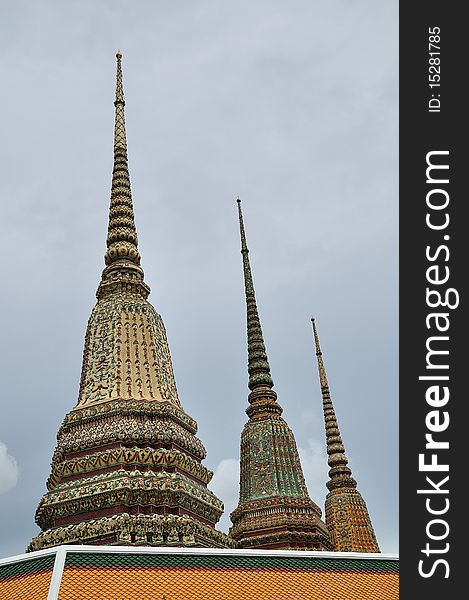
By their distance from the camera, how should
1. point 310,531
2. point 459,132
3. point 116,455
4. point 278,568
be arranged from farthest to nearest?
point 310,531
point 116,455
point 278,568
point 459,132

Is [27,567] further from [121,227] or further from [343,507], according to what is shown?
[343,507]

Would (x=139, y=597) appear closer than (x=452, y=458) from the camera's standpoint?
No

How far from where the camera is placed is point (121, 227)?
14516mm

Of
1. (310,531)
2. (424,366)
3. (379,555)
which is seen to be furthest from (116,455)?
(310,531)

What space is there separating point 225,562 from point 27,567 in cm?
233

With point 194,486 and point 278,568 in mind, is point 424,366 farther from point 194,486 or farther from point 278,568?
point 194,486

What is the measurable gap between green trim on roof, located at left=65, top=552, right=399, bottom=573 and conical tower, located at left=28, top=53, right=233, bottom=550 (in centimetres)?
140

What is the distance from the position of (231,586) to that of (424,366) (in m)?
3.51

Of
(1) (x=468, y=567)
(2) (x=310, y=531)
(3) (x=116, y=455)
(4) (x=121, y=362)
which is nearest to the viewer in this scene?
(1) (x=468, y=567)

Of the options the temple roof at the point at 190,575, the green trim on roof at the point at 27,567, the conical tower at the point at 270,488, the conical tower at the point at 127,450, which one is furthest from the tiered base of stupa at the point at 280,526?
the green trim on roof at the point at 27,567

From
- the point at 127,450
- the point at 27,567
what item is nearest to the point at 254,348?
the point at 127,450

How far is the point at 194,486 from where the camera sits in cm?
1098

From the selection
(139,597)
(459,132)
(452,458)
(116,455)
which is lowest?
(139,597)

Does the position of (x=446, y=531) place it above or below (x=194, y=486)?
below
